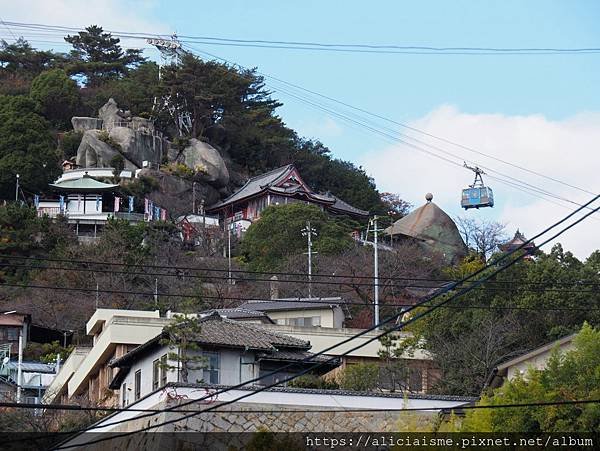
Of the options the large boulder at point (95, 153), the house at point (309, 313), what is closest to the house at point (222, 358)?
the house at point (309, 313)

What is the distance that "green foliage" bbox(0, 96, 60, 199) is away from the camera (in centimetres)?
6919

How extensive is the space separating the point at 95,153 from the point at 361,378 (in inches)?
1743

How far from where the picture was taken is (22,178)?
226 ft

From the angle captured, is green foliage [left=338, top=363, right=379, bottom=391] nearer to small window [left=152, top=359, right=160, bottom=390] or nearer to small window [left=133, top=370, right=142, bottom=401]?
small window [left=133, top=370, right=142, bottom=401]

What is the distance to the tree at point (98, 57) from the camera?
9056 cm

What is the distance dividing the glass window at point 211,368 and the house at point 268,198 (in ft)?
142

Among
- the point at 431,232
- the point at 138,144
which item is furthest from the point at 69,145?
the point at 431,232

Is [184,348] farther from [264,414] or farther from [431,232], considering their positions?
[431,232]

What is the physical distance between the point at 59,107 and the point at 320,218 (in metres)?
26.2

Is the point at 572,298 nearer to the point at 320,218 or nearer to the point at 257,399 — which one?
the point at 257,399

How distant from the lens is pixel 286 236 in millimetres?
59938

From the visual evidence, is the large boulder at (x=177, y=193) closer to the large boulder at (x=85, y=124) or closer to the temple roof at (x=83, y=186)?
the temple roof at (x=83, y=186)

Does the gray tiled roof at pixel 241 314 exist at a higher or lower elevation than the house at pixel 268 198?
lower

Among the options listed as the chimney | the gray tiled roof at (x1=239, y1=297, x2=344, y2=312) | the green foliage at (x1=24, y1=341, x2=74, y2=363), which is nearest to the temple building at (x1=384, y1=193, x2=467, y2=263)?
the chimney
